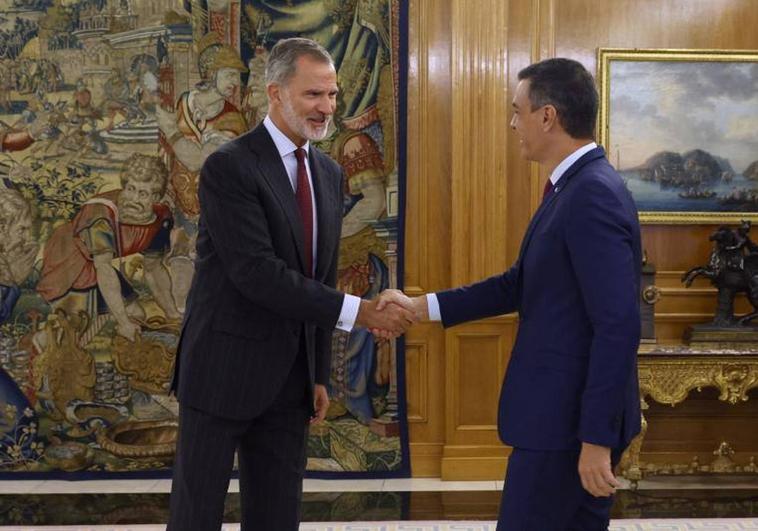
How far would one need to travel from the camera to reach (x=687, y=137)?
502 centimetres

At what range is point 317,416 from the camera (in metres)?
3.01

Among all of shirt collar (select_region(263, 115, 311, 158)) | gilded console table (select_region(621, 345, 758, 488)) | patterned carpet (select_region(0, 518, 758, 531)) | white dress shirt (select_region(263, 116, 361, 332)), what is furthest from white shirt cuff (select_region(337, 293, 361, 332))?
gilded console table (select_region(621, 345, 758, 488))

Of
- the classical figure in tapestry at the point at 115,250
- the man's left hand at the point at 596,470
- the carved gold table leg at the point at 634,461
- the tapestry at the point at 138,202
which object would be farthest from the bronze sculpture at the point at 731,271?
the man's left hand at the point at 596,470

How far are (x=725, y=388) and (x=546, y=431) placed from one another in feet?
8.90

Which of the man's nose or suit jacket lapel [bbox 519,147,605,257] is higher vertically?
the man's nose

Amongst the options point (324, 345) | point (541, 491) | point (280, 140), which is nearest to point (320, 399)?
point (324, 345)

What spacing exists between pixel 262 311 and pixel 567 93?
1043 mm

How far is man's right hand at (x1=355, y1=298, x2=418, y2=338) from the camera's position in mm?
3162

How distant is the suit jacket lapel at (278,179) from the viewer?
109 inches

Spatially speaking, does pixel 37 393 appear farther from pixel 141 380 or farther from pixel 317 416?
pixel 317 416

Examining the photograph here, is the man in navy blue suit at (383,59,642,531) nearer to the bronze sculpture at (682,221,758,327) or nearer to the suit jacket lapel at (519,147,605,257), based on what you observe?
the suit jacket lapel at (519,147,605,257)

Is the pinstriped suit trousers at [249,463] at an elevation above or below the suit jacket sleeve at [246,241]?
below

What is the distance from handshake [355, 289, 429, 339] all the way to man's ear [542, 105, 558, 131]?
874 mm

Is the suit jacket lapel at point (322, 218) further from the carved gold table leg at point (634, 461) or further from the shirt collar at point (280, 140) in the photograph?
the carved gold table leg at point (634, 461)
